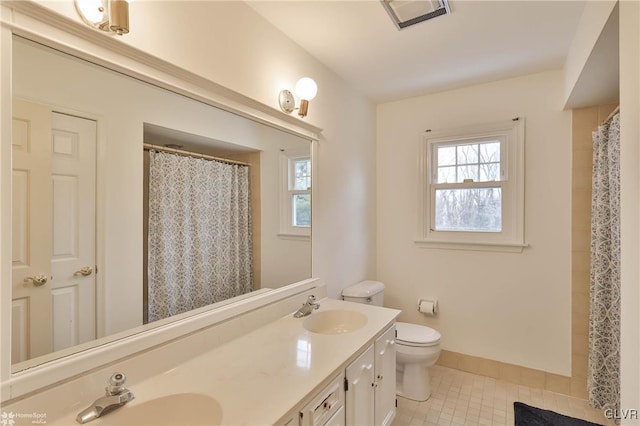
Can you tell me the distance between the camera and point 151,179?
127cm

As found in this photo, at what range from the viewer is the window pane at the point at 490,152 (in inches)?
102

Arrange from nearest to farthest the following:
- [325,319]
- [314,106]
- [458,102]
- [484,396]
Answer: [325,319] < [314,106] < [484,396] < [458,102]

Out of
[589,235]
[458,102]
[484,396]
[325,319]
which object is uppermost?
[458,102]

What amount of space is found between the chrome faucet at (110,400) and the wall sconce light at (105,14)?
1.07 meters

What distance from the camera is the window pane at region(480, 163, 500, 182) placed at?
2578 mm

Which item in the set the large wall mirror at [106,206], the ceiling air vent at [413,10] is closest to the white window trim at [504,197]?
the ceiling air vent at [413,10]

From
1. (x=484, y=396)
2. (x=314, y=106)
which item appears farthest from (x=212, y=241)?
(x=484, y=396)

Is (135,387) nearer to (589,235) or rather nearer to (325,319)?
(325,319)

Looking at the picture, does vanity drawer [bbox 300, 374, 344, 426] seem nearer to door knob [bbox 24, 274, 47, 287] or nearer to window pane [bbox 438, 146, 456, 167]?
door knob [bbox 24, 274, 47, 287]

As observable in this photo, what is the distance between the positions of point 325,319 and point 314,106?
1399mm

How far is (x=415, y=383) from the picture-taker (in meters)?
2.27

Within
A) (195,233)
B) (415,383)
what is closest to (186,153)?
(195,233)
